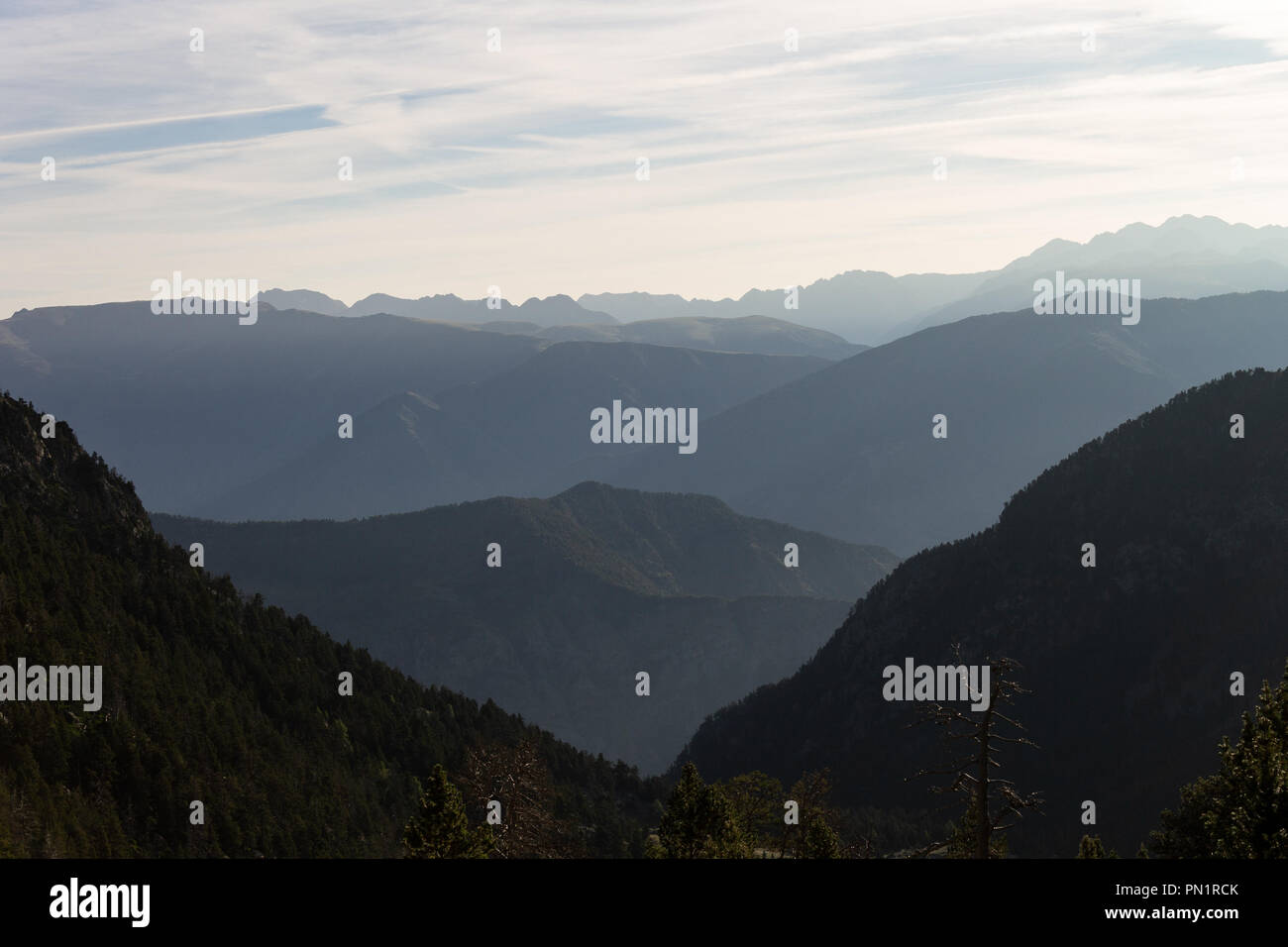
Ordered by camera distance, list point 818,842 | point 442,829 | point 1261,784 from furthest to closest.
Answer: point 818,842
point 442,829
point 1261,784

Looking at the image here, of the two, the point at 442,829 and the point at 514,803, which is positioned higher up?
the point at 514,803

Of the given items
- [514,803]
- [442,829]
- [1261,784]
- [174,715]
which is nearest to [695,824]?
[514,803]

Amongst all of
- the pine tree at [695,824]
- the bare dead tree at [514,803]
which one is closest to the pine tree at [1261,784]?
the pine tree at [695,824]

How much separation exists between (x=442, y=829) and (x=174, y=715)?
74.8 m

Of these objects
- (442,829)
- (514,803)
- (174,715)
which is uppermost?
(174,715)

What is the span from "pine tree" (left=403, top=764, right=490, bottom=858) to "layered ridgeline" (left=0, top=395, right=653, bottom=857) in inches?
956

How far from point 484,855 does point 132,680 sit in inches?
2996

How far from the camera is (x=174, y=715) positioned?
11975 centimetres

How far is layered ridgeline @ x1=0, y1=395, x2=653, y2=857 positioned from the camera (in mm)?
99188

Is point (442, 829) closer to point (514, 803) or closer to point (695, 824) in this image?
point (514, 803)

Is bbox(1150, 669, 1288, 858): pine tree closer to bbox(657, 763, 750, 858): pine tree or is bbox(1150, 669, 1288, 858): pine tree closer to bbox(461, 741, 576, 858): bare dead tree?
bbox(657, 763, 750, 858): pine tree

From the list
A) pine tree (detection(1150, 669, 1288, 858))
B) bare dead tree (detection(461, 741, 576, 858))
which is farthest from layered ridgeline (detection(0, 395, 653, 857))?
pine tree (detection(1150, 669, 1288, 858))

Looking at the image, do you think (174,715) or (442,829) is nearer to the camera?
(442,829)
